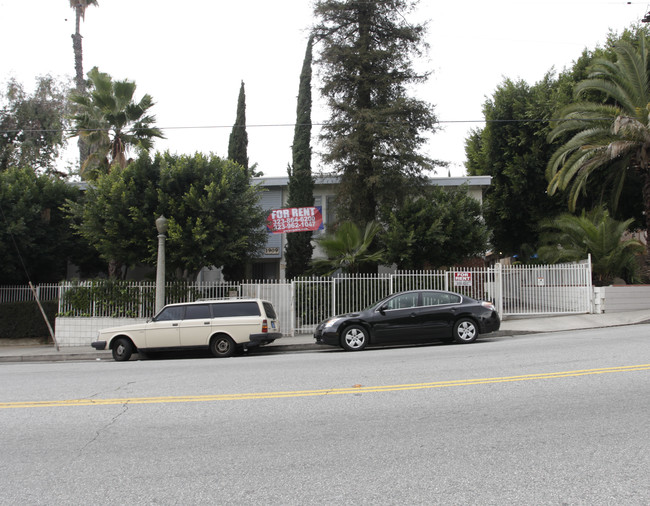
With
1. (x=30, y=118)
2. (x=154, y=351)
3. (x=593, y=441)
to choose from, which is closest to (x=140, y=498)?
(x=593, y=441)

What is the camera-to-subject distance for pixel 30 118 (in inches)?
1160

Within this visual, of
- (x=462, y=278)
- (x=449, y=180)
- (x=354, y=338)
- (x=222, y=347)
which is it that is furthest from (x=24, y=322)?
(x=449, y=180)

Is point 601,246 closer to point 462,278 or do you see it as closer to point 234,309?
point 462,278

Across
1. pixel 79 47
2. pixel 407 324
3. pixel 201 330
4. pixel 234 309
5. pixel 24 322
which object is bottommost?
pixel 24 322

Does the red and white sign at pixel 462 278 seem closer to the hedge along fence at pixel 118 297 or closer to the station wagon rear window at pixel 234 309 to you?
the station wagon rear window at pixel 234 309

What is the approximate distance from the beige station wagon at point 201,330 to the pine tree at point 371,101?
8.06 metres

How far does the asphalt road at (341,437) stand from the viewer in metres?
3.83

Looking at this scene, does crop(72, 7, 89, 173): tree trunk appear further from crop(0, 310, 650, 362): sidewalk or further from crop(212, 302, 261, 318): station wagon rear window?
crop(212, 302, 261, 318): station wagon rear window

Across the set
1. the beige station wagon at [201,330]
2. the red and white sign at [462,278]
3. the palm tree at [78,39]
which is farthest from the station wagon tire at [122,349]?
the palm tree at [78,39]

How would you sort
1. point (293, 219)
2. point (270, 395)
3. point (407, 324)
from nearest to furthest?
point (270, 395) → point (407, 324) → point (293, 219)

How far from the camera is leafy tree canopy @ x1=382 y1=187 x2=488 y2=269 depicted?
18.8m

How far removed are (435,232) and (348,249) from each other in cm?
342

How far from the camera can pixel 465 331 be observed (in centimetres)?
1300

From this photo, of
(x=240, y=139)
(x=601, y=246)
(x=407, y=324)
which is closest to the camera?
(x=407, y=324)
